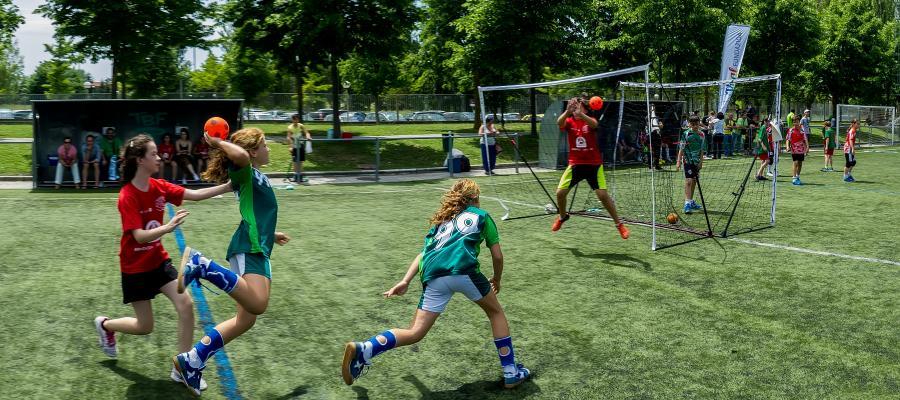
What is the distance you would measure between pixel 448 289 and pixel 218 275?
1461 millimetres

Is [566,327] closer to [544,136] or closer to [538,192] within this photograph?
[538,192]

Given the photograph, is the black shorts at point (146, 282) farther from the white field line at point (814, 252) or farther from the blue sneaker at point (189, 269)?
the white field line at point (814, 252)

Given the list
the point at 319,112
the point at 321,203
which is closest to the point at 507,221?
the point at 321,203

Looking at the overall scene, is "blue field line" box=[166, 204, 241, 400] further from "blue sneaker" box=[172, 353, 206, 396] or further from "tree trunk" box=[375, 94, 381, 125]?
"tree trunk" box=[375, 94, 381, 125]

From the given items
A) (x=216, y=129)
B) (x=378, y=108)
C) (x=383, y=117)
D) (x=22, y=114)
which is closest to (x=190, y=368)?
(x=216, y=129)

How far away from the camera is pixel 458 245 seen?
4738 millimetres

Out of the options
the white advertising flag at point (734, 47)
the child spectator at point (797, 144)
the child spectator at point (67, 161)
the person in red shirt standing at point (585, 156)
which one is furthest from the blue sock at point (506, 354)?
the white advertising flag at point (734, 47)

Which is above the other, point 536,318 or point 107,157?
point 107,157

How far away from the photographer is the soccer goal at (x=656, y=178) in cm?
1127

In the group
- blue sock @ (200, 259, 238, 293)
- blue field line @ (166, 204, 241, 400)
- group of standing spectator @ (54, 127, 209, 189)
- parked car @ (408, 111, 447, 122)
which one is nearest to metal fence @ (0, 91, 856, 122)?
parked car @ (408, 111, 447, 122)

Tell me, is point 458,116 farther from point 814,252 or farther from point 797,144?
point 814,252

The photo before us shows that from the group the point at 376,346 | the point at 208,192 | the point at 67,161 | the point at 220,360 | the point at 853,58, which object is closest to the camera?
the point at 376,346

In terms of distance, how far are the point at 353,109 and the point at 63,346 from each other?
46143 mm

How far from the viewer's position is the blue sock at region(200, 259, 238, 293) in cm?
432
